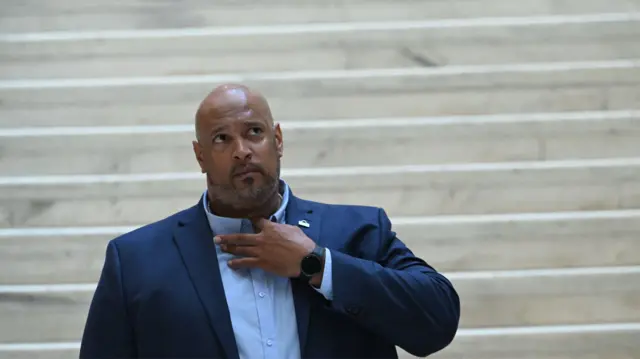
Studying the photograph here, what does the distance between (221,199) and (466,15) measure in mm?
1378

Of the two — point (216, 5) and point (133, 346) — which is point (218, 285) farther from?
point (216, 5)

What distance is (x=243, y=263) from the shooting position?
159cm

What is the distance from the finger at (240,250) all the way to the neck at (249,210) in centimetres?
11

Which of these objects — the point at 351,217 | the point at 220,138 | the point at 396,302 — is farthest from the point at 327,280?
the point at 220,138

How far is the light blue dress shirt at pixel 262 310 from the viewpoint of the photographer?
1559mm

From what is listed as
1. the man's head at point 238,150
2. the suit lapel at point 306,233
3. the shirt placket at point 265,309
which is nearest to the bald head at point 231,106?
the man's head at point 238,150

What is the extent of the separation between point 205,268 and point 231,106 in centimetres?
34

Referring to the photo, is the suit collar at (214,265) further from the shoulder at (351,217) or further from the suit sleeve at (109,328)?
the suit sleeve at (109,328)

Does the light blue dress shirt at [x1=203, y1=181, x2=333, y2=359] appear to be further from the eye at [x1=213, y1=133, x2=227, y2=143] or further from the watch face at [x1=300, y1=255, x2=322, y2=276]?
the eye at [x1=213, y1=133, x2=227, y2=143]

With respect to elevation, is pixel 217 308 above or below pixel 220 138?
below

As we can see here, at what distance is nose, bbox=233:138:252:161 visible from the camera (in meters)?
1.64

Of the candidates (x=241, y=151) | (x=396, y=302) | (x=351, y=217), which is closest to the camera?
(x=396, y=302)

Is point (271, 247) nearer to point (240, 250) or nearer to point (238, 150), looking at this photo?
point (240, 250)

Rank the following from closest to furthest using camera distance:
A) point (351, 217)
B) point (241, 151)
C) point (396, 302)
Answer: point (396, 302)
point (241, 151)
point (351, 217)
